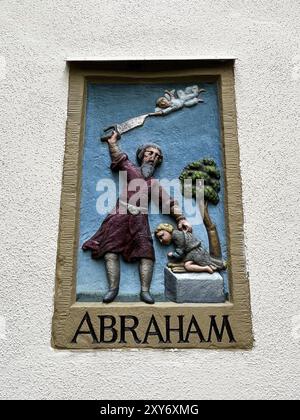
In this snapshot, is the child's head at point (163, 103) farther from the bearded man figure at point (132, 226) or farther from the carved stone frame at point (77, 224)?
the bearded man figure at point (132, 226)

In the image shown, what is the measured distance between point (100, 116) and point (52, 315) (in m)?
1.52

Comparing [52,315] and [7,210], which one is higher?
[7,210]

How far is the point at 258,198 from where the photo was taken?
330cm

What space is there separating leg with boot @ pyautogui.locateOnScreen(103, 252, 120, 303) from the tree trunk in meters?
0.63

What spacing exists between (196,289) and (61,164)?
4.13 ft

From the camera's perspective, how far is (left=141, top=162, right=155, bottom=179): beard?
135 inches

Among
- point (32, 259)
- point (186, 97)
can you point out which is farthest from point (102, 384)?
point (186, 97)

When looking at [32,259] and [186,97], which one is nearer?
[32,259]

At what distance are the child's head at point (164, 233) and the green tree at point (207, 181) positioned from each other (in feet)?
0.85

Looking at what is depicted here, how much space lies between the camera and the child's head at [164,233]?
128 inches
